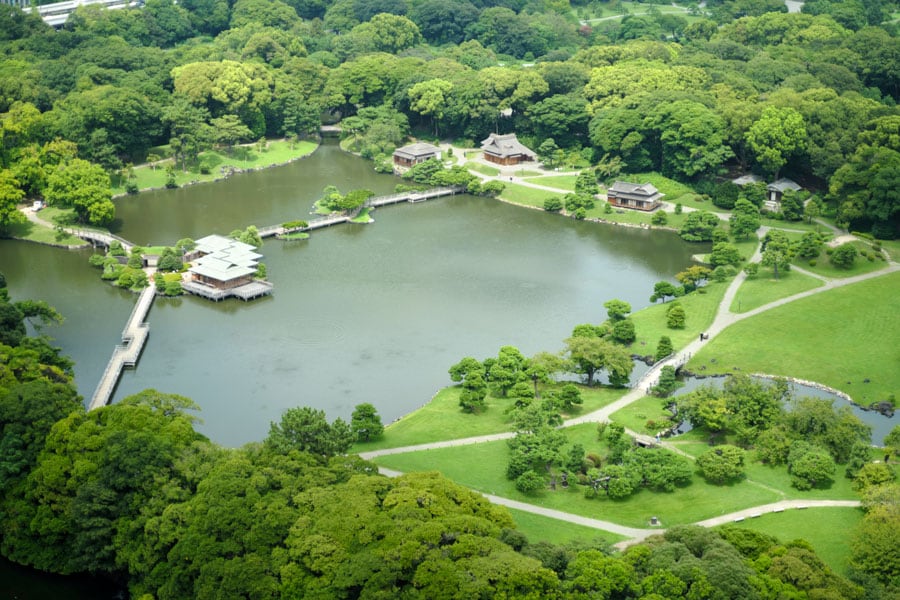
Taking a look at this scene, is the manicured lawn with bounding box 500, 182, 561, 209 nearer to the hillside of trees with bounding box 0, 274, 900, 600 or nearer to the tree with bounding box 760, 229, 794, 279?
the tree with bounding box 760, 229, 794, 279


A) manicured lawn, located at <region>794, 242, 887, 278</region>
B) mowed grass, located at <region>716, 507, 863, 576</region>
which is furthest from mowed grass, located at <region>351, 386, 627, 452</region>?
manicured lawn, located at <region>794, 242, 887, 278</region>

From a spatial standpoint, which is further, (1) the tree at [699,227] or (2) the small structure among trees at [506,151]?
(2) the small structure among trees at [506,151]

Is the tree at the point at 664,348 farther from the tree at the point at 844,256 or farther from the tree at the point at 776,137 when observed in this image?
the tree at the point at 776,137

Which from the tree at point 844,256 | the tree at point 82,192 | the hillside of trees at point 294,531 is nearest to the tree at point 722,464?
the hillside of trees at point 294,531

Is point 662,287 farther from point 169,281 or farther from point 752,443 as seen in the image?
point 169,281

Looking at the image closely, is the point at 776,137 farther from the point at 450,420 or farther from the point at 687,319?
the point at 450,420
